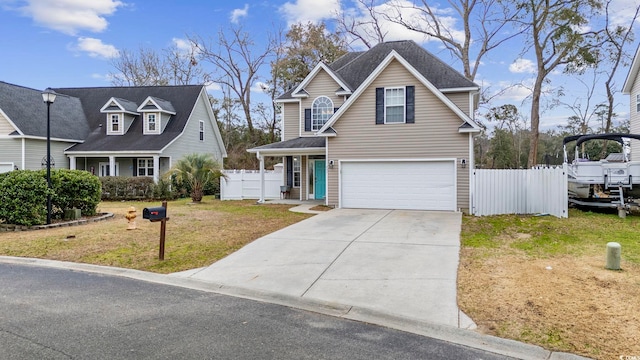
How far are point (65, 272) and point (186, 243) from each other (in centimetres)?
265

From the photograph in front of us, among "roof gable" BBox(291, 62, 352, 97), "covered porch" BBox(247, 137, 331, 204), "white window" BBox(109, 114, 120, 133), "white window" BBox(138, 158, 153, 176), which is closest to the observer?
"covered porch" BBox(247, 137, 331, 204)

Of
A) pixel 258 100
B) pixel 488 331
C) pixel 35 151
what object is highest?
pixel 258 100

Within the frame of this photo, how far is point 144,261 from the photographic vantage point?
7.75 m

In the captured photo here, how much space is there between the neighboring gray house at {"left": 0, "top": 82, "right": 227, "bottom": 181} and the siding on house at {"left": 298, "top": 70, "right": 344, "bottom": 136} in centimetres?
1003

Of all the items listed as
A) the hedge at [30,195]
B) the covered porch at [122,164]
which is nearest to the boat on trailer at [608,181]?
the hedge at [30,195]

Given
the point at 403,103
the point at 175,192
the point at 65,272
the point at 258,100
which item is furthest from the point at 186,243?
the point at 258,100

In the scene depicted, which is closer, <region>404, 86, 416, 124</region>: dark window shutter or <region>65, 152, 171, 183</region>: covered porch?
<region>404, 86, 416, 124</region>: dark window shutter

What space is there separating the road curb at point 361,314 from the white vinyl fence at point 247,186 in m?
13.7

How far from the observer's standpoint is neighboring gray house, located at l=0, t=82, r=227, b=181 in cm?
2333

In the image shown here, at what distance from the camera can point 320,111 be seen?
19.5 meters

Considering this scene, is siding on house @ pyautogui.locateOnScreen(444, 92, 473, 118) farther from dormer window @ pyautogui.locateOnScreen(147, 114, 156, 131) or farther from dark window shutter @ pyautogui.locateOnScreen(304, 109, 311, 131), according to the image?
dormer window @ pyautogui.locateOnScreen(147, 114, 156, 131)

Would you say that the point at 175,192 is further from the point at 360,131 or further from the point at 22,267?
the point at 22,267

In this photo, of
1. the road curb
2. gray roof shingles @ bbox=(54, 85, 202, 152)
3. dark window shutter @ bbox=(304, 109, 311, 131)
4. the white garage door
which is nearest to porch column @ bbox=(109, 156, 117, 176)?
gray roof shingles @ bbox=(54, 85, 202, 152)

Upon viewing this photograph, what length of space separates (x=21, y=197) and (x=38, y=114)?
1707cm
